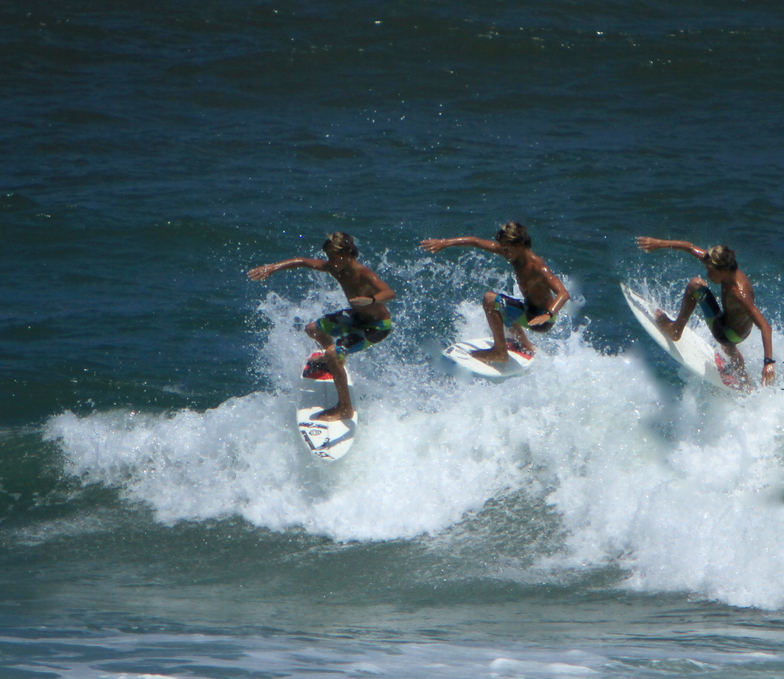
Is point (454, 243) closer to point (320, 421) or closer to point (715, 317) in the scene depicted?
point (320, 421)

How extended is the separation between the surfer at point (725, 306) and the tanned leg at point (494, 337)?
54.5 inches

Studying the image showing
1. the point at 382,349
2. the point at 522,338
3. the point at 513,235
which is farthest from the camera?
the point at 382,349

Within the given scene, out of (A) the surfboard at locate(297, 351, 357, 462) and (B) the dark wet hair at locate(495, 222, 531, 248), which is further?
(A) the surfboard at locate(297, 351, 357, 462)

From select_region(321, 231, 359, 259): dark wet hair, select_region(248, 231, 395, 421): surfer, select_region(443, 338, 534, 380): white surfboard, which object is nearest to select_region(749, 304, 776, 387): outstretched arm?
select_region(443, 338, 534, 380): white surfboard

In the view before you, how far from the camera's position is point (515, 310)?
7461 mm

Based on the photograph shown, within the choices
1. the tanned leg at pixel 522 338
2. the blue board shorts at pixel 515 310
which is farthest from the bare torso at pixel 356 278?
the tanned leg at pixel 522 338

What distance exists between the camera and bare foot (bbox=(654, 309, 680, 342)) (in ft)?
25.0

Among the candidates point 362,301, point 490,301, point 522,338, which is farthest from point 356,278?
point 522,338

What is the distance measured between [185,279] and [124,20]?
1056 centimetres

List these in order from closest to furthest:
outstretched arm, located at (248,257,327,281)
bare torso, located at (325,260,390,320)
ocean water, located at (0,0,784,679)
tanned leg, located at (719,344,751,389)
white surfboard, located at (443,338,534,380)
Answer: ocean water, located at (0,0,784,679) < outstretched arm, located at (248,257,327,281) < bare torso, located at (325,260,390,320) < tanned leg, located at (719,344,751,389) < white surfboard, located at (443,338,534,380)

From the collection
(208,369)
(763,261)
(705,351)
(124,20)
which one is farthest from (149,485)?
(124,20)

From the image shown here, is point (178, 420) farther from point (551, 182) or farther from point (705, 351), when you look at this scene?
point (551, 182)

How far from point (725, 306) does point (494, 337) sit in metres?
1.97

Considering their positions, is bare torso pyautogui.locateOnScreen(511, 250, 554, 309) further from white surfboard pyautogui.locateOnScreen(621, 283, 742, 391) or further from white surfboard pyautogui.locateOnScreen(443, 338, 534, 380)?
white surfboard pyautogui.locateOnScreen(621, 283, 742, 391)
